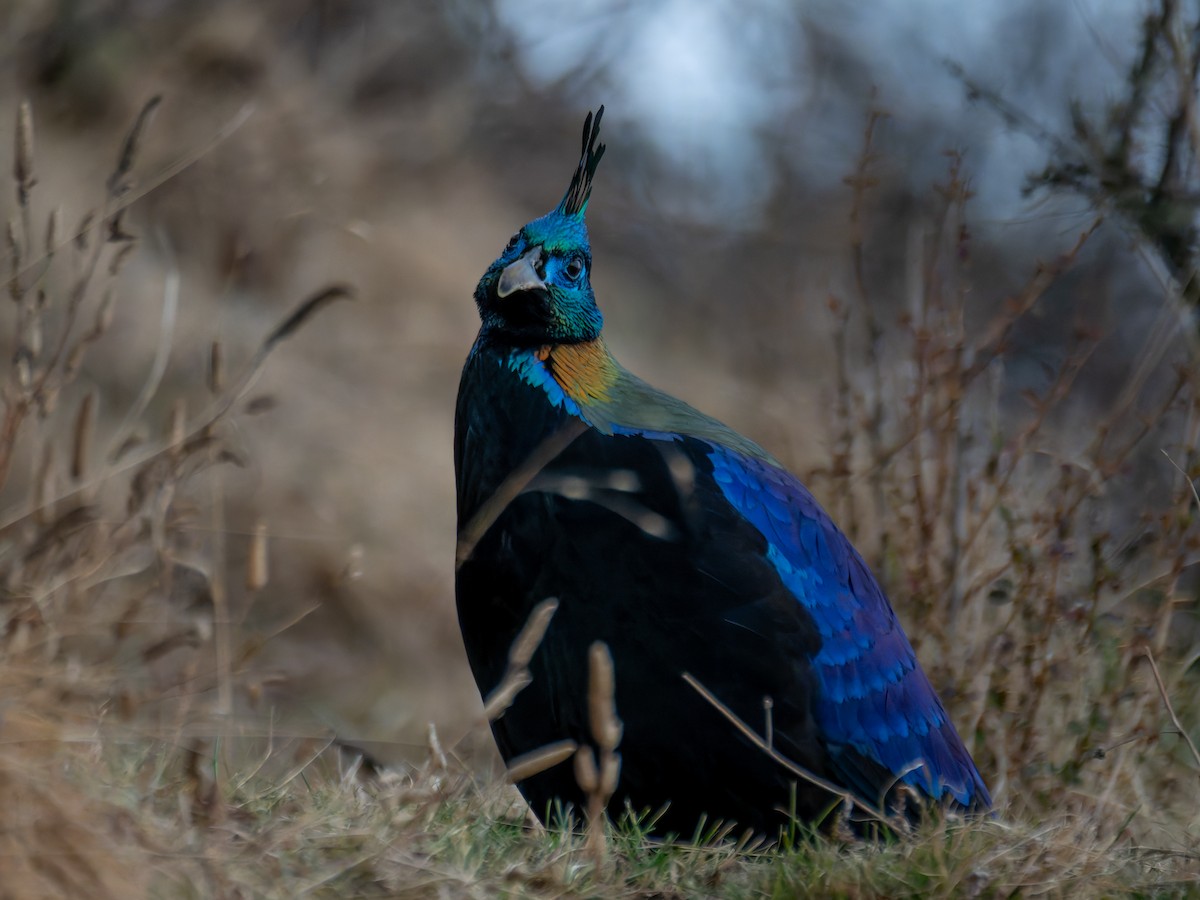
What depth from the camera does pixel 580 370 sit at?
388 cm

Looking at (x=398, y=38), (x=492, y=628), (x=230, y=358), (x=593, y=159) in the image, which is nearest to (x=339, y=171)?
(x=398, y=38)

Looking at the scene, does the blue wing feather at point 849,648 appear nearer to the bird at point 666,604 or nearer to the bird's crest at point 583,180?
the bird at point 666,604

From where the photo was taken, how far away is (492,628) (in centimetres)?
364

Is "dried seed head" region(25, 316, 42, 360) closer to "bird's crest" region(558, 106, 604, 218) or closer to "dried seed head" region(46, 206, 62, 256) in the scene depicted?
"dried seed head" region(46, 206, 62, 256)

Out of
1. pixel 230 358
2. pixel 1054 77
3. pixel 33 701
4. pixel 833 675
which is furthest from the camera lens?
pixel 1054 77

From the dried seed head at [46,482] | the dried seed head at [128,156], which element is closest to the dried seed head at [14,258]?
the dried seed head at [128,156]

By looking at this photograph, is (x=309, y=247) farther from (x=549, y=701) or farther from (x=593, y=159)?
(x=549, y=701)

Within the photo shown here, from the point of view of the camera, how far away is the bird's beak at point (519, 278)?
376 centimetres

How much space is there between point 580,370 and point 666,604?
775 mm

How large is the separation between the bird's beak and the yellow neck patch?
184mm

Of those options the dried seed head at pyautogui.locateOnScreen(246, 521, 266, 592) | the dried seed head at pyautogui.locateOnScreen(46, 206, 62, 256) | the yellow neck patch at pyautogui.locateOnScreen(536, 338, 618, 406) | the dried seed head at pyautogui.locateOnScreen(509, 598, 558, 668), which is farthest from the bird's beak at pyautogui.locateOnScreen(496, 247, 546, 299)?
the dried seed head at pyautogui.locateOnScreen(509, 598, 558, 668)

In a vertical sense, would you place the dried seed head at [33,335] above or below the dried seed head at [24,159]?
below

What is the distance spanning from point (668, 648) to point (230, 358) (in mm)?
6295

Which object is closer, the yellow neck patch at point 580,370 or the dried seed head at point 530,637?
the dried seed head at point 530,637
